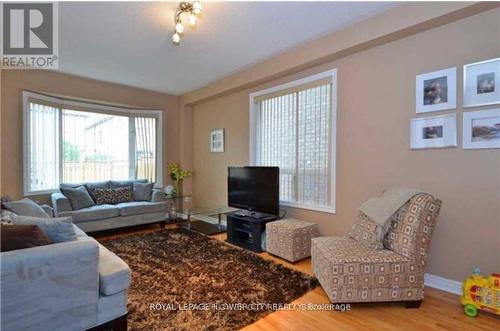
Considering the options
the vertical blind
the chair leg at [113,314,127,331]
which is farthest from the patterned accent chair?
the chair leg at [113,314,127,331]

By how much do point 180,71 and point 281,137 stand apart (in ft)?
6.43

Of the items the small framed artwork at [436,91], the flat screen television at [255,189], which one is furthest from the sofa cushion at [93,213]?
the small framed artwork at [436,91]

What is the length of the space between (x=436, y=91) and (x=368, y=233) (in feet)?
4.80

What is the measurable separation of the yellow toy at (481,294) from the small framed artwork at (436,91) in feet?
4.68

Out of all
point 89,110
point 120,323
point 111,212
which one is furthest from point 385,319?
point 89,110

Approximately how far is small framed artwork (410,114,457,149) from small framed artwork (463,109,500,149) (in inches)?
3.2

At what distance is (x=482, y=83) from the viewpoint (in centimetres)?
214

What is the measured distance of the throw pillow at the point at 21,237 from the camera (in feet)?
4.94

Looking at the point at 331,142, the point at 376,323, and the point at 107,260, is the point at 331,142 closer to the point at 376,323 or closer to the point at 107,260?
the point at 376,323

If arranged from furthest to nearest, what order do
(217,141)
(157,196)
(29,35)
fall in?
(217,141), (157,196), (29,35)

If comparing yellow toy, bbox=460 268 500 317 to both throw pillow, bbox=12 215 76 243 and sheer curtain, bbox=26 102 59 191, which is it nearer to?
throw pillow, bbox=12 215 76 243

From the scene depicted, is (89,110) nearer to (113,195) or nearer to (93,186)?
(93,186)

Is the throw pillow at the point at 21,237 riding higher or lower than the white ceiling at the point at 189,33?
lower

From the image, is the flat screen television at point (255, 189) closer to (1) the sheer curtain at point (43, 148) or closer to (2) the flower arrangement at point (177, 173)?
(2) the flower arrangement at point (177, 173)
